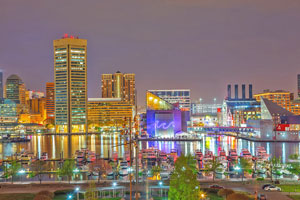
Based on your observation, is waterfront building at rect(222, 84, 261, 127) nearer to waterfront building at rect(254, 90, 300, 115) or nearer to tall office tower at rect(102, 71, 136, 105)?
waterfront building at rect(254, 90, 300, 115)

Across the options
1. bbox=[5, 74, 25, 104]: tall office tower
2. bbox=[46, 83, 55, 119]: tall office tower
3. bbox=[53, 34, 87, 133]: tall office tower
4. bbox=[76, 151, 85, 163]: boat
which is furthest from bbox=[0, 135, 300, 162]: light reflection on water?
bbox=[5, 74, 25, 104]: tall office tower

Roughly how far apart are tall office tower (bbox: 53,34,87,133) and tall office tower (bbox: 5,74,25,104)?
88993 mm

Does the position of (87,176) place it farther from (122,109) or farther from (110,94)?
(110,94)

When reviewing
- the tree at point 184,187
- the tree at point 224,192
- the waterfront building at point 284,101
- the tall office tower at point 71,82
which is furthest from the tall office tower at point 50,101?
the tree at point 184,187

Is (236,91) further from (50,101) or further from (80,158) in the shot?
(80,158)

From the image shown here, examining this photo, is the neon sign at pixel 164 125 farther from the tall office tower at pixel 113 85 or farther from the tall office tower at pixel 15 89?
the tall office tower at pixel 15 89

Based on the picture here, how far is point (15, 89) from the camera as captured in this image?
615 feet

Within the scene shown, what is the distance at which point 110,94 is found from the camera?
181 metres

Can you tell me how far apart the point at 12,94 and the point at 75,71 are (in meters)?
94.4

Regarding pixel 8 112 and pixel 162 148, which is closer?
pixel 162 148

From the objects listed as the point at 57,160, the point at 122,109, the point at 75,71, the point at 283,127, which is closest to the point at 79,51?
the point at 75,71

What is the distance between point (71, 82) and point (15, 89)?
95.3 metres

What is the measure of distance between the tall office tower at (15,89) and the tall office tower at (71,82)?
3504 inches

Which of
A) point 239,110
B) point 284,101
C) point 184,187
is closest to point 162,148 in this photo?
point 184,187
